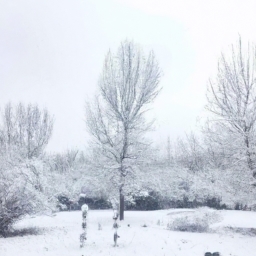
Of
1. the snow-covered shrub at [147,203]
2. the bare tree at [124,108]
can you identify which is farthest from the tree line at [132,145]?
the snow-covered shrub at [147,203]

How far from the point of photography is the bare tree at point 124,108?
18.2 metres

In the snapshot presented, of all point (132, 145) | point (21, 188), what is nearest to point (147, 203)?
point (132, 145)

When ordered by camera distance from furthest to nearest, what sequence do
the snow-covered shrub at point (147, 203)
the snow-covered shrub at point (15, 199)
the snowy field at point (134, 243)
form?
the snow-covered shrub at point (147, 203)
the snow-covered shrub at point (15, 199)
the snowy field at point (134, 243)

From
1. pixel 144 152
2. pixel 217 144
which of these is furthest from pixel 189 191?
pixel 217 144

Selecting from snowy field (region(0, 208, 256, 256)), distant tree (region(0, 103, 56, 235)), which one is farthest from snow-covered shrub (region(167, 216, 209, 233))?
distant tree (region(0, 103, 56, 235))

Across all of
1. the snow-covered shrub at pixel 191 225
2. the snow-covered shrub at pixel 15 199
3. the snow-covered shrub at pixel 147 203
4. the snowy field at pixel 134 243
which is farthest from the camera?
the snow-covered shrub at pixel 147 203

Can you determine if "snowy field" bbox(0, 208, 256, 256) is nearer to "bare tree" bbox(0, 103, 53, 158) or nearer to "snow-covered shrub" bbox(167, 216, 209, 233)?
"snow-covered shrub" bbox(167, 216, 209, 233)

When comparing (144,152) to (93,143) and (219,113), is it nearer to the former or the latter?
(93,143)

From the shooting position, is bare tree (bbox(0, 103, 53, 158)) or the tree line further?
bare tree (bbox(0, 103, 53, 158))

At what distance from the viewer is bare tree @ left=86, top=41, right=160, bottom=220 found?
18.2 metres

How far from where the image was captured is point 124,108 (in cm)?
1841

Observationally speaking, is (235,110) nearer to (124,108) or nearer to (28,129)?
(124,108)

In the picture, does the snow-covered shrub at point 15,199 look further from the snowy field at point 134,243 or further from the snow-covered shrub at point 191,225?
the snow-covered shrub at point 191,225

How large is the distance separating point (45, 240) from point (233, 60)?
39.2ft
